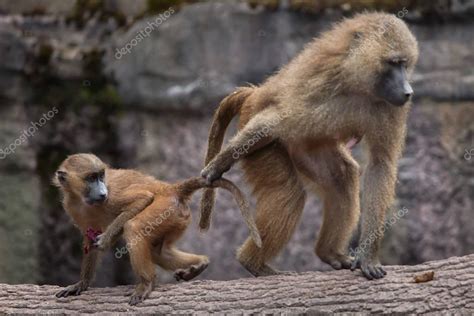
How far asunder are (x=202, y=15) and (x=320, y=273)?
4580mm

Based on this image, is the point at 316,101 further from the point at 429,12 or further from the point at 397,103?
the point at 429,12

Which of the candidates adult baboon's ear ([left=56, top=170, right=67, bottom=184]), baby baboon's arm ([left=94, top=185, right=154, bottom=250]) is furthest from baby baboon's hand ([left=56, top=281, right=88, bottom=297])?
adult baboon's ear ([left=56, top=170, right=67, bottom=184])

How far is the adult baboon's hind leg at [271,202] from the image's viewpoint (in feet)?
24.7

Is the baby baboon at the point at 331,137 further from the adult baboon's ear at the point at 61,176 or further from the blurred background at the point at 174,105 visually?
the blurred background at the point at 174,105

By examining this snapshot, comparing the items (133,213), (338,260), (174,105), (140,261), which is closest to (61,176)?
(133,213)

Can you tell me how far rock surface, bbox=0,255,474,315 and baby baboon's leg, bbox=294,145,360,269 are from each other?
25.9 inches

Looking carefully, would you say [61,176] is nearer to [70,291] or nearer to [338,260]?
[70,291]

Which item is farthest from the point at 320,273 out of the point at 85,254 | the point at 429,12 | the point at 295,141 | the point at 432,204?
the point at 429,12

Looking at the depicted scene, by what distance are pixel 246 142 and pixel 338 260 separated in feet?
3.81

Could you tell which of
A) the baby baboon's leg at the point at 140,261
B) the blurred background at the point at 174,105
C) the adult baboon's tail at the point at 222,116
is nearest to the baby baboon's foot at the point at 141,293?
the baby baboon's leg at the point at 140,261

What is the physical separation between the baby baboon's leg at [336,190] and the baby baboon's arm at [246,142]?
15.0 inches

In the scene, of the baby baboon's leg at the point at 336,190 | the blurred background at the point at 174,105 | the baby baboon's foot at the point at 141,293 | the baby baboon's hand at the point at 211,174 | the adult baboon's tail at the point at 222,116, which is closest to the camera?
the baby baboon's foot at the point at 141,293

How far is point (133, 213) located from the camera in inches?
293

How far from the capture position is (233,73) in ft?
35.9
